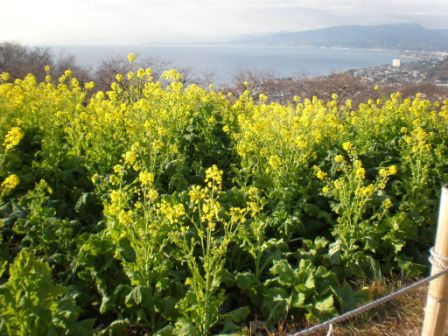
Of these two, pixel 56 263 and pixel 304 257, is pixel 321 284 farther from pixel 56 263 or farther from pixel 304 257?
pixel 56 263

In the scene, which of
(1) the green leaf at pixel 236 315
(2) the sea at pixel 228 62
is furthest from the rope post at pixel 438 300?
(2) the sea at pixel 228 62

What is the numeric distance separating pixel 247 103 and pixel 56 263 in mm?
4470

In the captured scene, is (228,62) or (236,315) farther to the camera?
(228,62)

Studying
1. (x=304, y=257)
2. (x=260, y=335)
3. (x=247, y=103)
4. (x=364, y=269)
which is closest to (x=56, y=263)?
(x=260, y=335)

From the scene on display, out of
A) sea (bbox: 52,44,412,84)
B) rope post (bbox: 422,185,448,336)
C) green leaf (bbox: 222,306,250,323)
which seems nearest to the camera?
rope post (bbox: 422,185,448,336)

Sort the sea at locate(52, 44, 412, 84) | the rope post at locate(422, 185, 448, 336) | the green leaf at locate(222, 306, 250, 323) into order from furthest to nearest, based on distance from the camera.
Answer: the sea at locate(52, 44, 412, 84), the green leaf at locate(222, 306, 250, 323), the rope post at locate(422, 185, 448, 336)

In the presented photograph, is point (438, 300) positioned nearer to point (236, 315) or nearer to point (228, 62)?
point (236, 315)

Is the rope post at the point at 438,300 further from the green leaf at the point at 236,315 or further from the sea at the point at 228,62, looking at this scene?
the sea at the point at 228,62

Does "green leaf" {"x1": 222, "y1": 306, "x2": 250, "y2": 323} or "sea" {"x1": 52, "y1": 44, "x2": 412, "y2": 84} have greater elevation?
"sea" {"x1": 52, "y1": 44, "x2": 412, "y2": 84}

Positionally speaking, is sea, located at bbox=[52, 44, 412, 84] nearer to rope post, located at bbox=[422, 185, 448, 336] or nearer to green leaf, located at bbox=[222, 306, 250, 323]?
green leaf, located at bbox=[222, 306, 250, 323]

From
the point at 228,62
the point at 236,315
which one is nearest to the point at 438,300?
the point at 236,315

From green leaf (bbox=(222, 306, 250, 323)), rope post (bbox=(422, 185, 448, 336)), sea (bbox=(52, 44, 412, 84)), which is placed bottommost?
green leaf (bbox=(222, 306, 250, 323))

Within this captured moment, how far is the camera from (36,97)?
21.0 ft

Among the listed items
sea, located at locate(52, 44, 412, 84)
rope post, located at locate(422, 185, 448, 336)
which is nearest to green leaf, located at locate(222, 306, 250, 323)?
rope post, located at locate(422, 185, 448, 336)
